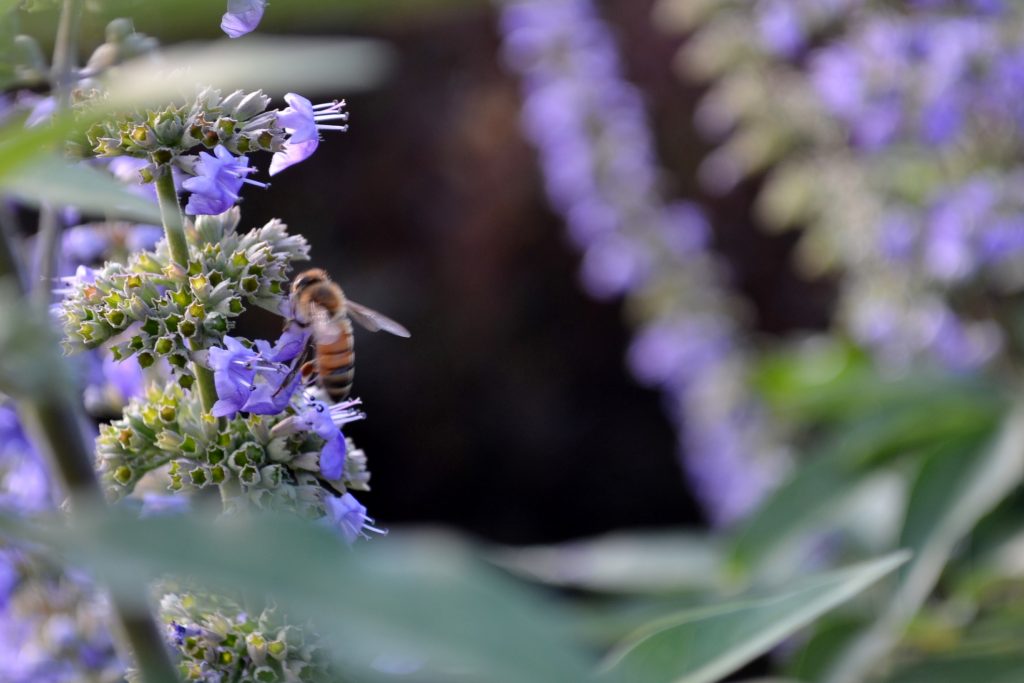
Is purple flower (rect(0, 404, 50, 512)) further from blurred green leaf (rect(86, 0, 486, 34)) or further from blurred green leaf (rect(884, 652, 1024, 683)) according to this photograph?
blurred green leaf (rect(884, 652, 1024, 683))

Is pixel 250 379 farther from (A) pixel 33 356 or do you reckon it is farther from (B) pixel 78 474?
(A) pixel 33 356

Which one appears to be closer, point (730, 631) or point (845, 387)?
A: point (730, 631)

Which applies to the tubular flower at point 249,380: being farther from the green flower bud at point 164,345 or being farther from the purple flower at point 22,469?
the purple flower at point 22,469

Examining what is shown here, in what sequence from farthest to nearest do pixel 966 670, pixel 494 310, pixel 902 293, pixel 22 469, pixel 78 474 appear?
pixel 494 310 < pixel 902 293 < pixel 966 670 < pixel 22 469 < pixel 78 474

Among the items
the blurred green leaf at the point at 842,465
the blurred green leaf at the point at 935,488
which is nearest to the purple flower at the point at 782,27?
the blurred green leaf at the point at 842,465

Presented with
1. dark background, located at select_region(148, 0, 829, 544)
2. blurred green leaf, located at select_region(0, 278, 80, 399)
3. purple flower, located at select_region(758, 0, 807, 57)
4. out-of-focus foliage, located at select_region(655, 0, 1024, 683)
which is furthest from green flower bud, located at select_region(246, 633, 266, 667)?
dark background, located at select_region(148, 0, 829, 544)

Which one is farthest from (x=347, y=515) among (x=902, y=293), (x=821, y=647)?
(x=902, y=293)

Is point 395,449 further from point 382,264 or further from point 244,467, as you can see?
point 244,467
